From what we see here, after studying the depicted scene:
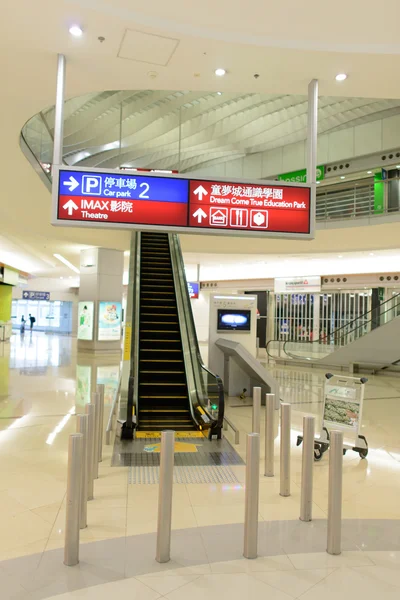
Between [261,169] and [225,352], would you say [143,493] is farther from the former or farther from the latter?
[261,169]

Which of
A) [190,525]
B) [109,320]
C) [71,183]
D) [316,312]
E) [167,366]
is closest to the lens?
[190,525]

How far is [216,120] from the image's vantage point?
14.9 meters

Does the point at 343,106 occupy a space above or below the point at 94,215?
above

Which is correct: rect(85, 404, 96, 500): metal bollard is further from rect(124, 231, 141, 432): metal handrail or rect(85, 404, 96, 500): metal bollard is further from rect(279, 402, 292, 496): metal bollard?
rect(124, 231, 141, 432): metal handrail

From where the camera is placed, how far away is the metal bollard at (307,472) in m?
4.18

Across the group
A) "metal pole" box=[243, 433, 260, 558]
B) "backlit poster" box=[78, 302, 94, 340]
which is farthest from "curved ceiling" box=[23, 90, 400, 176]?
"metal pole" box=[243, 433, 260, 558]

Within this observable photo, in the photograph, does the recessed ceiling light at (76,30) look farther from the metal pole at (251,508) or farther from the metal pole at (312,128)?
the metal pole at (251,508)

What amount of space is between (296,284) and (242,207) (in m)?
18.3

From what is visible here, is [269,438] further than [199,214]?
Yes

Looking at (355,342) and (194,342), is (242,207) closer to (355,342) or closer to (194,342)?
(194,342)

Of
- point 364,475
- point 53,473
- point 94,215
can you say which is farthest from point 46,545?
point 364,475

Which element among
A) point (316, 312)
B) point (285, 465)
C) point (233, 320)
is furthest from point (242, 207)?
point (316, 312)

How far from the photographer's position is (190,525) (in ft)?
13.2

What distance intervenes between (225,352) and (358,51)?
6.81 m
